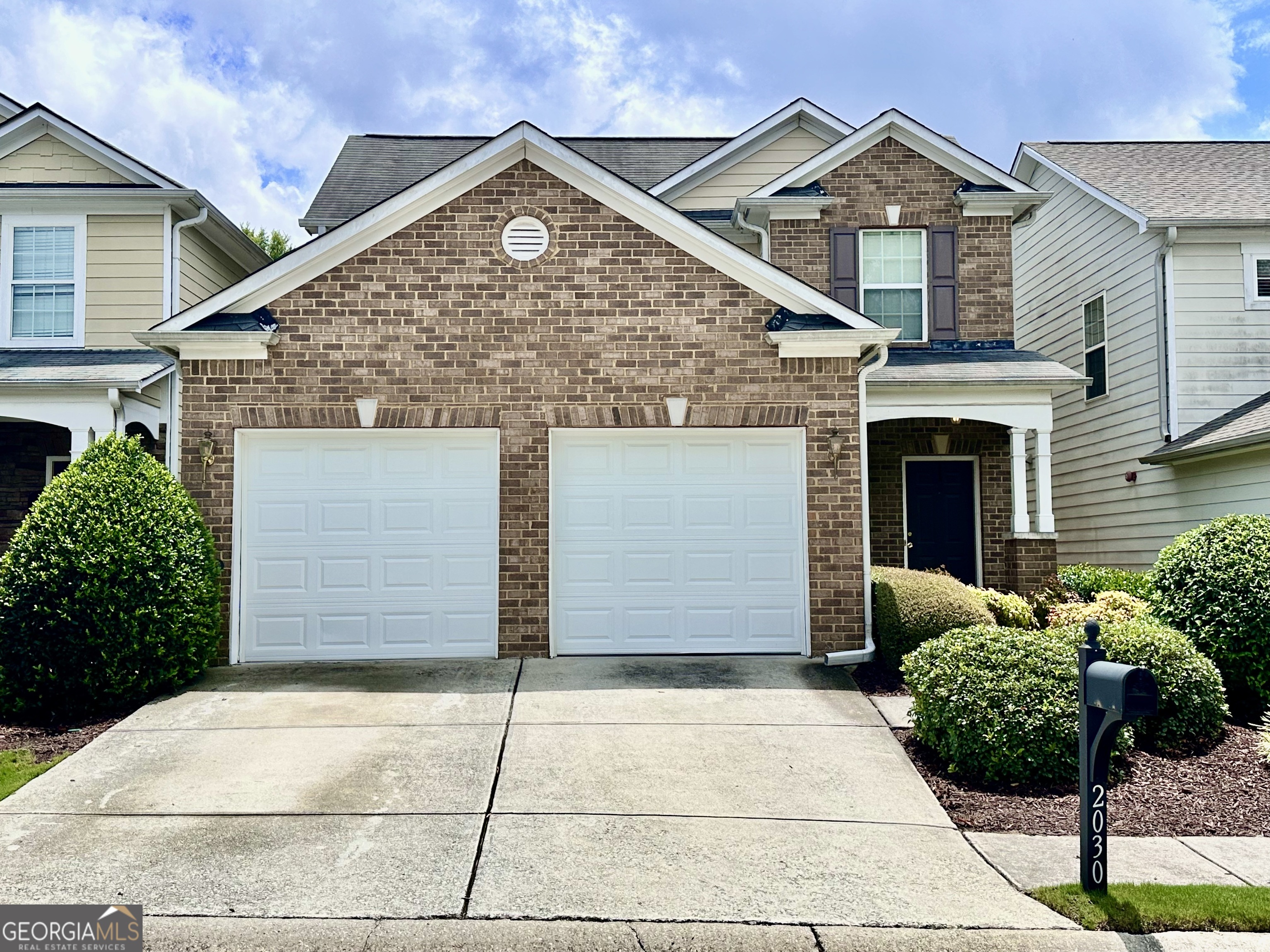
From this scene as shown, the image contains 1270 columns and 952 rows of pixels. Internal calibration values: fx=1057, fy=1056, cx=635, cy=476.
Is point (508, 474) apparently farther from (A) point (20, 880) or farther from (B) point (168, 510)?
(A) point (20, 880)

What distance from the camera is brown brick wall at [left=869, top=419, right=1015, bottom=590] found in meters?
14.4

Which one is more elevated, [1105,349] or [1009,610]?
[1105,349]

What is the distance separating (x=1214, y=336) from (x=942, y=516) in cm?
455

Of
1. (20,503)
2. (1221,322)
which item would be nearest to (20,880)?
(20,503)

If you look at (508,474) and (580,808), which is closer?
(580,808)

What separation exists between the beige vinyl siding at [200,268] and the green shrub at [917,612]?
9684 mm

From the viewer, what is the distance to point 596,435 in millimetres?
10523

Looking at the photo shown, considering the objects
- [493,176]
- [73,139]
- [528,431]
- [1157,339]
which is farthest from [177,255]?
[1157,339]

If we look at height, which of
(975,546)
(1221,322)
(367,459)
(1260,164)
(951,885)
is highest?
(1260,164)

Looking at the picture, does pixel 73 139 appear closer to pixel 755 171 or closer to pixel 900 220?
pixel 755 171

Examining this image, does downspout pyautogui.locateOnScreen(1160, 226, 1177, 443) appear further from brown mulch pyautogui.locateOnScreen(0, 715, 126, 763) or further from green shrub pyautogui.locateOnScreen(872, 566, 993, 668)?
brown mulch pyautogui.locateOnScreen(0, 715, 126, 763)

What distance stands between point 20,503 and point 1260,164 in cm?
1939

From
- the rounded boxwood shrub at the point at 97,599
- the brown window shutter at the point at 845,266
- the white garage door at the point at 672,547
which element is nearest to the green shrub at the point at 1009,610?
the white garage door at the point at 672,547

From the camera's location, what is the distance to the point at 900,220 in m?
14.5
